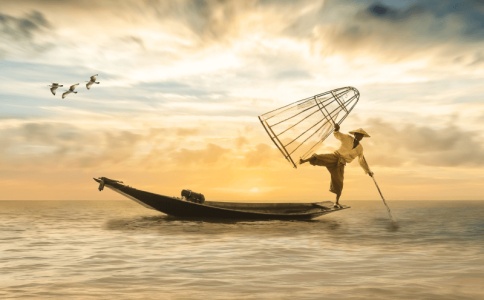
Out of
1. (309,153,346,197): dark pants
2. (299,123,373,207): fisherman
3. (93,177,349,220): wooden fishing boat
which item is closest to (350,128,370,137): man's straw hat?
(299,123,373,207): fisherman

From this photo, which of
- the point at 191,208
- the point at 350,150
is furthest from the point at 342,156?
the point at 191,208

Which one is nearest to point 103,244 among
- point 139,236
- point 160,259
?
point 139,236

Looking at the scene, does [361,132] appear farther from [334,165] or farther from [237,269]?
[237,269]

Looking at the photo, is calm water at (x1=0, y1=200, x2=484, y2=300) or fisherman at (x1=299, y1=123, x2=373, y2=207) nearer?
calm water at (x1=0, y1=200, x2=484, y2=300)

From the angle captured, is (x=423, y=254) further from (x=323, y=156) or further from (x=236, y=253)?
(x=323, y=156)

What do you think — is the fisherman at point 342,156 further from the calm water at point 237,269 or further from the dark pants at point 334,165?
the calm water at point 237,269

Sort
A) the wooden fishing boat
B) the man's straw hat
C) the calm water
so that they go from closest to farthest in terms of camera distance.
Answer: the calm water → the man's straw hat → the wooden fishing boat

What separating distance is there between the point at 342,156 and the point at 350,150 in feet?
2.12

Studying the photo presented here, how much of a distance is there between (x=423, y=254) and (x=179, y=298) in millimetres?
9982

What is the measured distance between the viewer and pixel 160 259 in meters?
14.5

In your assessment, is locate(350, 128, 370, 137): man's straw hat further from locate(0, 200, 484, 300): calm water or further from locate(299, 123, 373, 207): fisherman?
locate(0, 200, 484, 300): calm water

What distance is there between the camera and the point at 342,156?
2673cm

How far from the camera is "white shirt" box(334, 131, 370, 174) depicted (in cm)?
2608

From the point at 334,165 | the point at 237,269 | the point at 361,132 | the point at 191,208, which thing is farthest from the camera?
the point at 191,208
